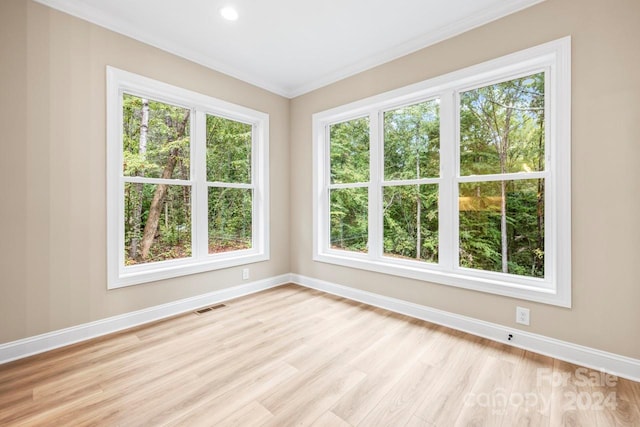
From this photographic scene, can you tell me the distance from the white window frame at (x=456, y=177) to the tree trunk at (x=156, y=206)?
1.74 m

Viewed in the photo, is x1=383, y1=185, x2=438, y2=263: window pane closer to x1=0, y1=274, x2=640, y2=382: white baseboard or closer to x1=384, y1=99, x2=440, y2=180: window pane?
x1=384, y1=99, x2=440, y2=180: window pane

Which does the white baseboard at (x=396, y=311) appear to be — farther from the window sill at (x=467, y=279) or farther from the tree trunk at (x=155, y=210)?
the tree trunk at (x=155, y=210)

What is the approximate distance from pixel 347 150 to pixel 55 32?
9.72ft

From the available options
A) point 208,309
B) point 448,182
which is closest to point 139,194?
point 208,309

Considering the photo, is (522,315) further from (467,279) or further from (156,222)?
(156,222)

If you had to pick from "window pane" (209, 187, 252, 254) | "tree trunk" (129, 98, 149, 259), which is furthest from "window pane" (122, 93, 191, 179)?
"window pane" (209, 187, 252, 254)

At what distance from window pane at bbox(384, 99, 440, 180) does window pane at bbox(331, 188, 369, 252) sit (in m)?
0.49

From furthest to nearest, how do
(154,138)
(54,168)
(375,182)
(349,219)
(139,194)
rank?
1. (349,219)
2. (375,182)
3. (154,138)
4. (139,194)
5. (54,168)

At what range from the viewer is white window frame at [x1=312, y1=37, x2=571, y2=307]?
220cm

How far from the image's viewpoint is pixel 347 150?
3.84 m

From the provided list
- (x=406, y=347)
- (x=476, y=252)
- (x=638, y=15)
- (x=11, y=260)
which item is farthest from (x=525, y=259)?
(x=11, y=260)

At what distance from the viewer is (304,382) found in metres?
1.92

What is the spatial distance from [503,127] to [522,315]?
1618 mm

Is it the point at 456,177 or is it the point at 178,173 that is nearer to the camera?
the point at 456,177
